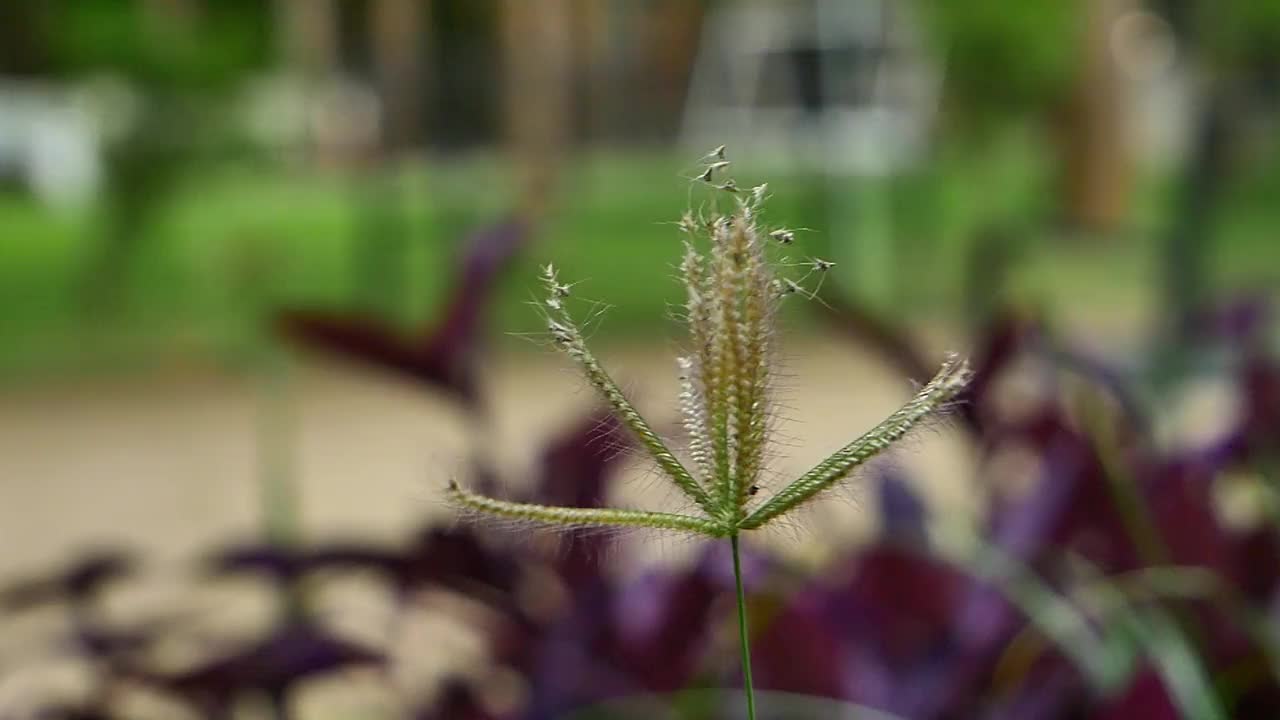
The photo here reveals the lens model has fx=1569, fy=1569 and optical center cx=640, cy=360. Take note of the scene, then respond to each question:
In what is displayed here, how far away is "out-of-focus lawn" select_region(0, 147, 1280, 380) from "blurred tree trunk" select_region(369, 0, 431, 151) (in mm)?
561

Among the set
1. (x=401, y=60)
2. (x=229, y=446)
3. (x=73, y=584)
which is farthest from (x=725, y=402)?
(x=401, y=60)

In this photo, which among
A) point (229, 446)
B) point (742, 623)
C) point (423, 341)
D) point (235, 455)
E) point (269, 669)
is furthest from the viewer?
point (229, 446)

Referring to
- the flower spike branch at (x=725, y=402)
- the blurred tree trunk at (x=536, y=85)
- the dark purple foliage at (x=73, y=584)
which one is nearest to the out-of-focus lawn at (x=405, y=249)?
the blurred tree trunk at (x=536, y=85)

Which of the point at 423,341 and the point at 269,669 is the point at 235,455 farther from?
the point at 269,669

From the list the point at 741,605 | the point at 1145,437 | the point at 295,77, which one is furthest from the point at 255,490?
the point at 295,77

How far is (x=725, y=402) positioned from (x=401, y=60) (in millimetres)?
12835

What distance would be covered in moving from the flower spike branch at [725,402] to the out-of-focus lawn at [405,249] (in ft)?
20.8

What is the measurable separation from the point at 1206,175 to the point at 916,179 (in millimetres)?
10862

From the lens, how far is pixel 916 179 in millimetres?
12352

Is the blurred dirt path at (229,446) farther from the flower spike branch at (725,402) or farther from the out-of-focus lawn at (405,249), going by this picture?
the flower spike branch at (725,402)

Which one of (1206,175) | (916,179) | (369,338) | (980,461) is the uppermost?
(916,179)

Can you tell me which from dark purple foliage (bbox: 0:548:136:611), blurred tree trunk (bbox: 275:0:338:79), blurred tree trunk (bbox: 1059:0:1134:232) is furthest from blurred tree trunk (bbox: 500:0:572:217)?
dark purple foliage (bbox: 0:548:136:611)

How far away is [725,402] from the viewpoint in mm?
344

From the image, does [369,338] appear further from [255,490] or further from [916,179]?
[916,179]
